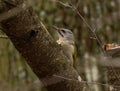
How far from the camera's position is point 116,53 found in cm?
216

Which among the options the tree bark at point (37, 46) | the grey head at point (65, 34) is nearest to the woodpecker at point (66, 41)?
the grey head at point (65, 34)

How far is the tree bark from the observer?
5.78ft

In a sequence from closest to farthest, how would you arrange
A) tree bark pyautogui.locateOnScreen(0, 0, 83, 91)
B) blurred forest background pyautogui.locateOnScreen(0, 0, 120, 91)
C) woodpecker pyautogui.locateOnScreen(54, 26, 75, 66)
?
tree bark pyautogui.locateOnScreen(0, 0, 83, 91)
woodpecker pyautogui.locateOnScreen(54, 26, 75, 66)
blurred forest background pyautogui.locateOnScreen(0, 0, 120, 91)

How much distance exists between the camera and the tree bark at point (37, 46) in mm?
1761

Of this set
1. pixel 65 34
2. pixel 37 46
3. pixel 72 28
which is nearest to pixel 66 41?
pixel 65 34

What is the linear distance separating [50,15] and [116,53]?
11.8 feet

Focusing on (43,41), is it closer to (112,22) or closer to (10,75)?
(10,75)

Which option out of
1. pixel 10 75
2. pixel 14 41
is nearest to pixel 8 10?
pixel 14 41

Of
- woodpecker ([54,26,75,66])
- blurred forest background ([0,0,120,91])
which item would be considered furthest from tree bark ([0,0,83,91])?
blurred forest background ([0,0,120,91])

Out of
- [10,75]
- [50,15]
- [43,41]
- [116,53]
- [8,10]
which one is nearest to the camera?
[8,10]

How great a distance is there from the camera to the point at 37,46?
1855 mm

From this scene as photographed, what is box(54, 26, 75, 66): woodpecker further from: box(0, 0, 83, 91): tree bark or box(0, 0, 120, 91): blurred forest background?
box(0, 0, 120, 91): blurred forest background

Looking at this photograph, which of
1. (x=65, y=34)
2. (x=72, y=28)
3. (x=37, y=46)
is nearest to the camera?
(x=37, y=46)

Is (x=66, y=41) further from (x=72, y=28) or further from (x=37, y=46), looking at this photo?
(x=72, y=28)
